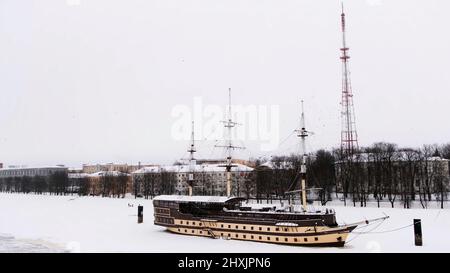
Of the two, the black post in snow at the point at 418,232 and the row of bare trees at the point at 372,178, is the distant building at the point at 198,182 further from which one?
the black post in snow at the point at 418,232

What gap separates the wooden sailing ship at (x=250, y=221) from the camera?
31375 millimetres

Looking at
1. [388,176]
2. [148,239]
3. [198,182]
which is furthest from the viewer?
[198,182]

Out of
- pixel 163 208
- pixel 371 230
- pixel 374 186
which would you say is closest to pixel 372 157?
pixel 374 186

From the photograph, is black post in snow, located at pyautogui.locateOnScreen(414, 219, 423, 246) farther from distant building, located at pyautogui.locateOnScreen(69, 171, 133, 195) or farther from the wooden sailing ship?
distant building, located at pyautogui.locateOnScreen(69, 171, 133, 195)

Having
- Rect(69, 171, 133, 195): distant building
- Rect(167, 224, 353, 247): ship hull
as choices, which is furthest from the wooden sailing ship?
Rect(69, 171, 133, 195): distant building

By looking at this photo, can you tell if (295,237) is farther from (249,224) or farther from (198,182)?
(198,182)

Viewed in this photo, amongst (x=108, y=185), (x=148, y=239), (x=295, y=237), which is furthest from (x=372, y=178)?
(x=108, y=185)

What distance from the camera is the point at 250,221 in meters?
34.2

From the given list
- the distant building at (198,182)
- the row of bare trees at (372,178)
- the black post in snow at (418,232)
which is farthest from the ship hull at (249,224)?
the distant building at (198,182)

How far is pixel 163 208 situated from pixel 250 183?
5307 cm

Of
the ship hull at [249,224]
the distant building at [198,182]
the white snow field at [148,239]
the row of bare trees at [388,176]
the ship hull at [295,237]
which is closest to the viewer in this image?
the white snow field at [148,239]

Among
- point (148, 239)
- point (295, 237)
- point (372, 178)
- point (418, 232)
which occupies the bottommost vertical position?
point (148, 239)

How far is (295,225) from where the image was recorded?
3192 centimetres
